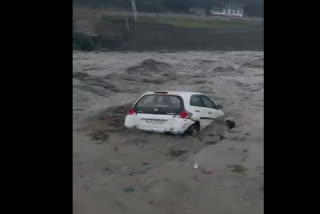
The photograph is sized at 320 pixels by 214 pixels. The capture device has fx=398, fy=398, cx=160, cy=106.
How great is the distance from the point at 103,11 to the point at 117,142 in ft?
73.6

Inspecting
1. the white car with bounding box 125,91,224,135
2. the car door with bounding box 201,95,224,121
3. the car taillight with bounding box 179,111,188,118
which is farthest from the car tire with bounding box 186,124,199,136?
the car door with bounding box 201,95,224,121

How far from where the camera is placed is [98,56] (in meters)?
31.2

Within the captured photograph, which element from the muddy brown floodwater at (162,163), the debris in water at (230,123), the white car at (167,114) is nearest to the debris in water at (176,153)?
the muddy brown floodwater at (162,163)

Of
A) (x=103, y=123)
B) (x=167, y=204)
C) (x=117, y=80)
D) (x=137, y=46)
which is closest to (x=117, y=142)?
(x=103, y=123)

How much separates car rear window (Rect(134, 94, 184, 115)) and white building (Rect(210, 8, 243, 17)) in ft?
106

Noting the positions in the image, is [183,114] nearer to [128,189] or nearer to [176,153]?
[176,153]

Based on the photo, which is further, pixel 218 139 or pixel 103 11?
pixel 103 11

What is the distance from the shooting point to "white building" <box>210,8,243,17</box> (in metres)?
41.6

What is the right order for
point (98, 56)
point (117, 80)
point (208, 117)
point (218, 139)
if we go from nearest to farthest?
1. point (218, 139)
2. point (208, 117)
3. point (117, 80)
4. point (98, 56)

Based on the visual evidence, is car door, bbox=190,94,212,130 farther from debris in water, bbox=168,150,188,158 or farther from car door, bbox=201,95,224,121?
debris in water, bbox=168,150,188,158

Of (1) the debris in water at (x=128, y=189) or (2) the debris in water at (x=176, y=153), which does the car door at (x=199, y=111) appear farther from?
(1) the debris in water at (x=128, y=189)
